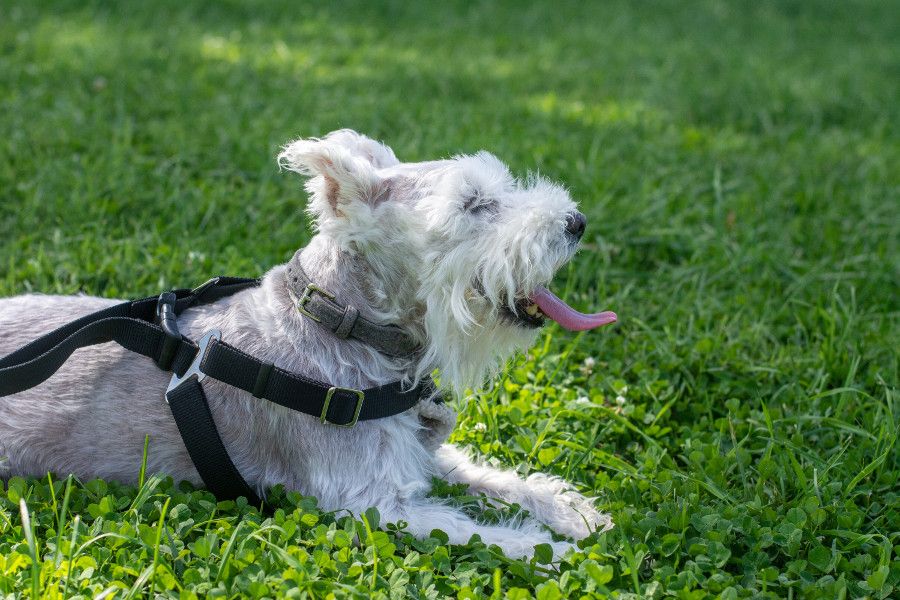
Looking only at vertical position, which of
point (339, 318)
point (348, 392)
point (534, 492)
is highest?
point (339, 318)

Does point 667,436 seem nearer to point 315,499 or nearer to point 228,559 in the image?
point 315,499

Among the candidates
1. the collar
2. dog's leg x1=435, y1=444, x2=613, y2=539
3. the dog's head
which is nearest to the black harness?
the collar

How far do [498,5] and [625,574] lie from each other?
1007 cm

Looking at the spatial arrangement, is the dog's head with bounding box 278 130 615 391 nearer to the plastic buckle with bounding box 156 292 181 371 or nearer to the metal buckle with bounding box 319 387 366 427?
the metal buckle with bounding box 319 387 366 427

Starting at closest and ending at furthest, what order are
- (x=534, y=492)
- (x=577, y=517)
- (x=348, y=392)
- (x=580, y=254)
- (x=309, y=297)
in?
(x=348, y=392), (x=309, y=297), (x=577, y=517), (x=534, y=492), (x=580, y=254)

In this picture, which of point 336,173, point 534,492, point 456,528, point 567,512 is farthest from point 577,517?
point 336,173

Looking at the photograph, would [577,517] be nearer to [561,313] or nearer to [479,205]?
[561,313]

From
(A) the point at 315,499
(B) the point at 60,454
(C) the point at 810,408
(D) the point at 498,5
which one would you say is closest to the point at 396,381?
(A) the point at 315,499

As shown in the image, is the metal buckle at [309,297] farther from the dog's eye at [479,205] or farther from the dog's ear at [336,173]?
the dog's eye at [479,205]

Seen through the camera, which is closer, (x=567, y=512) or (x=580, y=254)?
(x=567, y=512)

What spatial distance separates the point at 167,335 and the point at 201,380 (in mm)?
223

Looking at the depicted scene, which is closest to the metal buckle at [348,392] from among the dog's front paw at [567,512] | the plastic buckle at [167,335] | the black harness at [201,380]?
the black harness at [201,380]

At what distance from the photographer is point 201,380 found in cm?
345

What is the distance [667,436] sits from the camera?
4.32m
